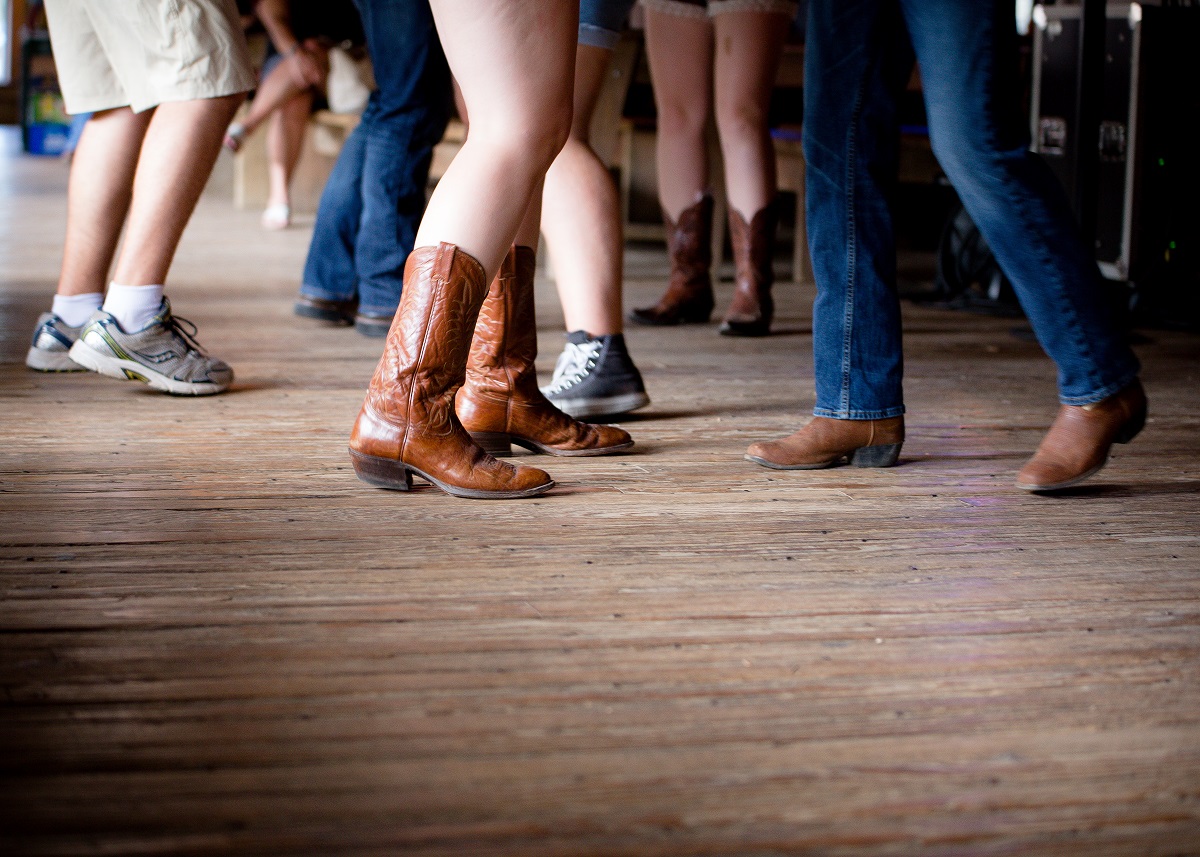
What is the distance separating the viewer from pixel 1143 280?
11.0 feet

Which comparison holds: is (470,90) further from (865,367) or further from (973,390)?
(973,390)

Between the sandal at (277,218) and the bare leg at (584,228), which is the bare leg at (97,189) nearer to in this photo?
the bare leg at (584,228)

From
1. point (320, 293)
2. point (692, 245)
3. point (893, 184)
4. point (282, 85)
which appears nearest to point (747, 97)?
point (692, 245)

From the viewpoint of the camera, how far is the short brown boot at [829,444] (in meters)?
1.71

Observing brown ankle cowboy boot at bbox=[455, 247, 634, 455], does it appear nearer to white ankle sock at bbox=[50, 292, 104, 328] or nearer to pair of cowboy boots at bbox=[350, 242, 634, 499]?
pair of cowboy boots at bbox=[350, 242, 634, 499]

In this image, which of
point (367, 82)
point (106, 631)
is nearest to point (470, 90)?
point (106, 631)

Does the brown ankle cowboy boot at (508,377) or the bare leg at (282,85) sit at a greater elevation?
the bare leg at (282,85)

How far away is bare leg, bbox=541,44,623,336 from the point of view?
191cm

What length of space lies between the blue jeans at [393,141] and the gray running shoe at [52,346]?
0.66 meters

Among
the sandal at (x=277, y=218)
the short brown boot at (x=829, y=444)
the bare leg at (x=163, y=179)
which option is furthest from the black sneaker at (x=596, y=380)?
the sandal at (x=277, y=218)

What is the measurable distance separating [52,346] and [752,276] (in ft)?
4.78

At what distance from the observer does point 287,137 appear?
18.8 ft

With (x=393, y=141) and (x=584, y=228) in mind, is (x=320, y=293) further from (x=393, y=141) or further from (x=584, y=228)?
(x=584, y=228)

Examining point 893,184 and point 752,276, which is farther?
point 752,276
